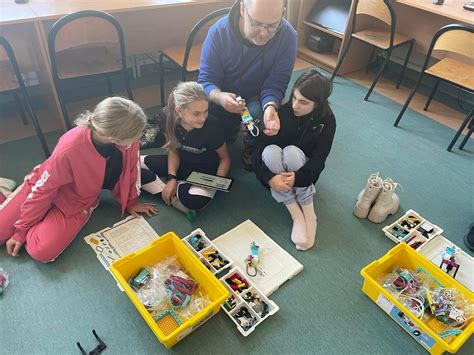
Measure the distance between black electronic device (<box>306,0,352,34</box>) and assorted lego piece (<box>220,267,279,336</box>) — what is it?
235cm

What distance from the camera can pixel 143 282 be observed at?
4.40ft

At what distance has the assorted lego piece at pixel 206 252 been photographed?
1446 millimetres

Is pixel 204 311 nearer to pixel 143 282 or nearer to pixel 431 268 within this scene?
pixel 143 282

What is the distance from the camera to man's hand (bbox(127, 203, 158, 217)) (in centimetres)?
168

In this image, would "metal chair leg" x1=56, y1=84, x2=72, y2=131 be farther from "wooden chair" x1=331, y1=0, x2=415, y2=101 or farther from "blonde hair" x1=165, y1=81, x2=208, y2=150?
"wooden chair" x1=331, y1=0, x2=415, y2=101

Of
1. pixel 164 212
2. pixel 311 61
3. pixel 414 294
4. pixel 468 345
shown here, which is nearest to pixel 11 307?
pixel 164 212

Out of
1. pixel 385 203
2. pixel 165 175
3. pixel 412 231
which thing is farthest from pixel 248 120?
pixel 412 231

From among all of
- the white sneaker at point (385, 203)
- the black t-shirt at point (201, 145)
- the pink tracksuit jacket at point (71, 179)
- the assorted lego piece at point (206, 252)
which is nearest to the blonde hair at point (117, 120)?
the pink tracksuit jacket at point (71, 179)

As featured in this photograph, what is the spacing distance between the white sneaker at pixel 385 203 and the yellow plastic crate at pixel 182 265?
2.84 feet

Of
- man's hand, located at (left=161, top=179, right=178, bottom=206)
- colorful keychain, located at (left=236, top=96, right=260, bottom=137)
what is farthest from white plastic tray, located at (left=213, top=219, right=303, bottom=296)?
colorful keychain, located at (left=236, top=96, right=260, bottom=137)

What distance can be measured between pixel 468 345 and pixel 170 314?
108 cm

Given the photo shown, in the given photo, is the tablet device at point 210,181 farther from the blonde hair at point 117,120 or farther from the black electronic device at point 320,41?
the black electronic device at point 320,41

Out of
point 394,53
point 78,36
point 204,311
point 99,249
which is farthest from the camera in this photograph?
point 394,53

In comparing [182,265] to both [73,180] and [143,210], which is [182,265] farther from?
[73,180]
